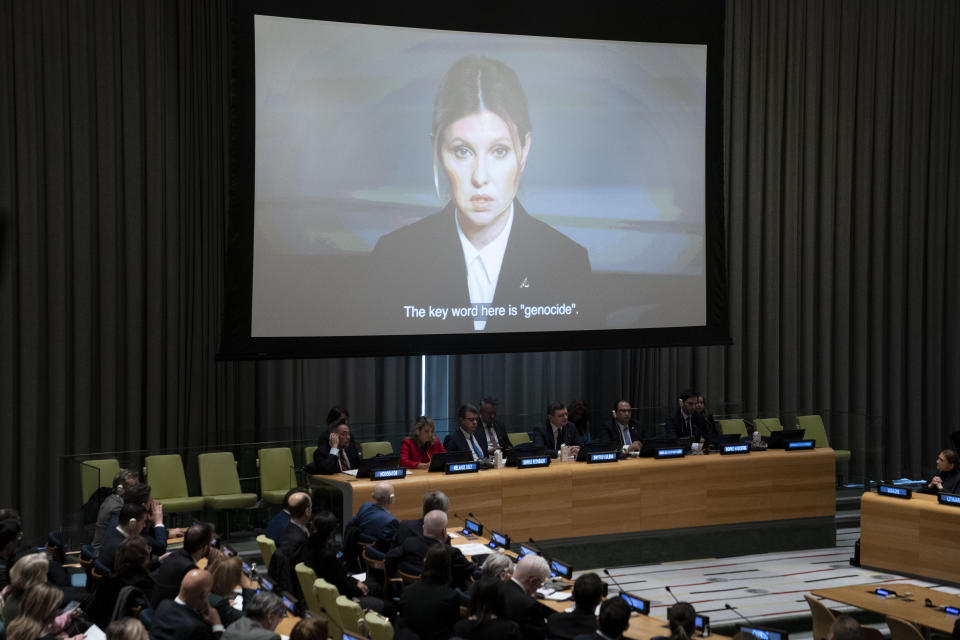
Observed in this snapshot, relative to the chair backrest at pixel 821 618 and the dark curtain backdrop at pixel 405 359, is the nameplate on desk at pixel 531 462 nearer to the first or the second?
the dark curtain backdrop at pixel 405 359

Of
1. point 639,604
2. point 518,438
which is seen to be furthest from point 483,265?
point 639,604

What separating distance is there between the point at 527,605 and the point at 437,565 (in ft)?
1.72

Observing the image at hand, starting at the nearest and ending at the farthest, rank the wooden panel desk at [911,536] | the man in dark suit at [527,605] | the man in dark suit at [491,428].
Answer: the man in dark suit at [527,605], the wooden panel desk at [911,536], the man in dark suit at [491,428]

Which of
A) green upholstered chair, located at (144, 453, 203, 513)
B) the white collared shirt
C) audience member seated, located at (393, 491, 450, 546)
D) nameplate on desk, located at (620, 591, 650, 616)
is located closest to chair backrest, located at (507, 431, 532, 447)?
the white collared shirt

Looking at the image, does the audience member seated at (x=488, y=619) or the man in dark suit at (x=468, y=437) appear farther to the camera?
the man in dark suit at (x=468, y=437)

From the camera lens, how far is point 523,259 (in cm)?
1148

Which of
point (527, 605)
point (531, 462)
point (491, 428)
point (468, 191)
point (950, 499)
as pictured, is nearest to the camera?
point (527, 605)

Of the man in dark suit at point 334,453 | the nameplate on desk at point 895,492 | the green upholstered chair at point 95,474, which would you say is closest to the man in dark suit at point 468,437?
the man in dark suit at point 334,453

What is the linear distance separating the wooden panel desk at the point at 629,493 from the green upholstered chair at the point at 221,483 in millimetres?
1165

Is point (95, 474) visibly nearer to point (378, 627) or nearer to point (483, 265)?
point (378, 627)

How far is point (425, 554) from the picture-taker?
263 inches

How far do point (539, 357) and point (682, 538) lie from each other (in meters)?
4.43

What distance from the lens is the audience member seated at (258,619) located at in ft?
16.1

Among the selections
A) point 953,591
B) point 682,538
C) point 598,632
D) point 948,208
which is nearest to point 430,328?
point 682,538
